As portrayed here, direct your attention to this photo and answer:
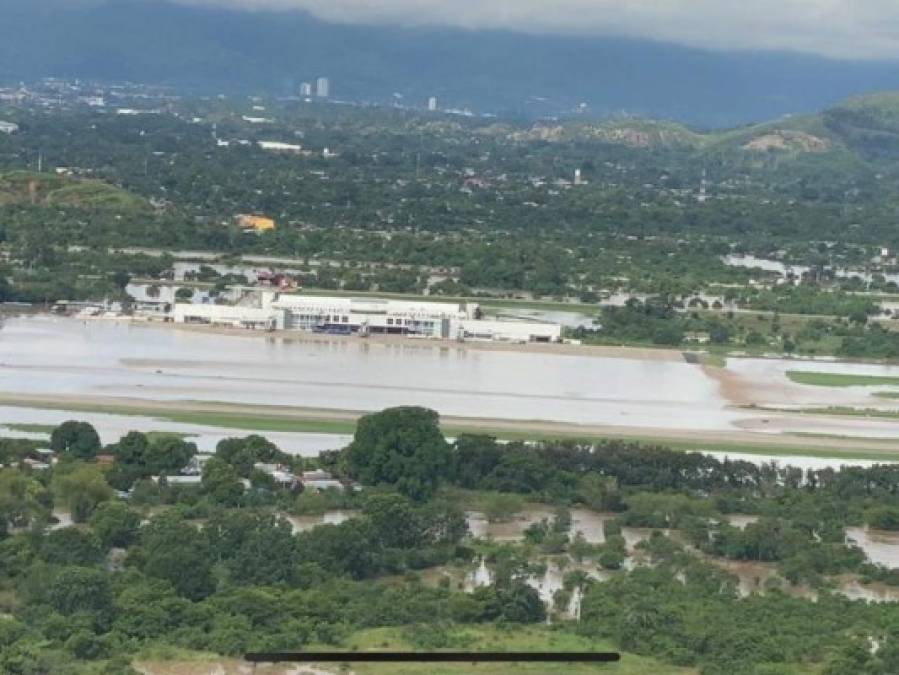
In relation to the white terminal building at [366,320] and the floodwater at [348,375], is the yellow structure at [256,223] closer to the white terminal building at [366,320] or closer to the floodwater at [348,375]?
the white terminal building at [366,320]

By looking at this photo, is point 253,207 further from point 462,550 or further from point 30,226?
point 462,550

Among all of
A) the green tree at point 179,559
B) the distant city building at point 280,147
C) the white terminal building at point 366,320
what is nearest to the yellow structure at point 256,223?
the white terminal building at point 366,320

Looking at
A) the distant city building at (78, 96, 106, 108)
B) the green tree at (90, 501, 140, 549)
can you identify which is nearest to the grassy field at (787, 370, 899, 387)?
the green tree at (90, 501, 140, 549)

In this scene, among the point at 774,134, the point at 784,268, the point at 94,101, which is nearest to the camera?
the point at 784,268

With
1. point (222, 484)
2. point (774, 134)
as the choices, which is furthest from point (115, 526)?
point (774, 134)

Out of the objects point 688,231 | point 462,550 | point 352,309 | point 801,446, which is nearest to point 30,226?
point 352,309

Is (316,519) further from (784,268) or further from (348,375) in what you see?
(784,268)

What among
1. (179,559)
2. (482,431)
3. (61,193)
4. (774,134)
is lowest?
(179,559)
